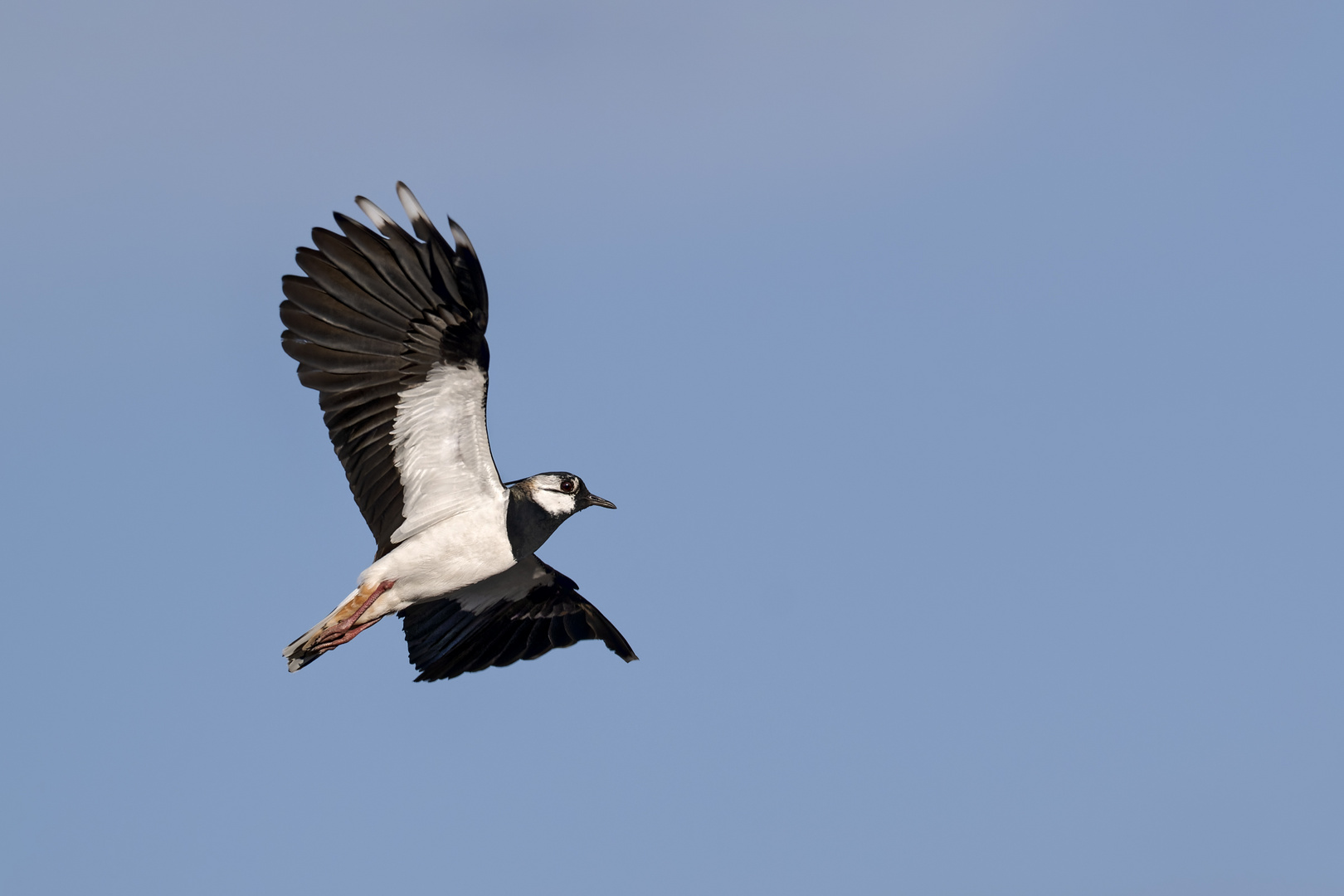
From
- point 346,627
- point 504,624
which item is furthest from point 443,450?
point 504,624

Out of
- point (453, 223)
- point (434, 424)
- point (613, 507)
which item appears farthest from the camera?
point (613, 507)

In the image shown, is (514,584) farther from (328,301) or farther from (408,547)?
(328,301)

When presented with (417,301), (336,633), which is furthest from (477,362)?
(336,633)

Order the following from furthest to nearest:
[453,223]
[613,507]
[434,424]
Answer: [613,507]
[434,424]
[453,223]

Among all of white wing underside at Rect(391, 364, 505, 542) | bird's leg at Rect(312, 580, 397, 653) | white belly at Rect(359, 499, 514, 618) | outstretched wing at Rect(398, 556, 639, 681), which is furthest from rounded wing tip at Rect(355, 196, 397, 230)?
outstretched wing at Rect(398, 556, 639, 681)

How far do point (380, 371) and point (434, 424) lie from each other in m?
0.79

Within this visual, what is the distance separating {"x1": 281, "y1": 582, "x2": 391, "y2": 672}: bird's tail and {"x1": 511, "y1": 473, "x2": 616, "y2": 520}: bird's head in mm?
1751

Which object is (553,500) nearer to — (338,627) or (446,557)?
(446,557)

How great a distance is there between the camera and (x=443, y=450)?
14492 mm

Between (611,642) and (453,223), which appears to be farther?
(611,642)

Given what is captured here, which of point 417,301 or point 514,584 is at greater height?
point 417,301

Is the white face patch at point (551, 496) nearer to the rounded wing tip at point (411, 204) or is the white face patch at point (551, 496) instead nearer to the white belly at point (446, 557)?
the white belly at point (446, 557)

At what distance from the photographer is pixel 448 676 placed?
16062mm

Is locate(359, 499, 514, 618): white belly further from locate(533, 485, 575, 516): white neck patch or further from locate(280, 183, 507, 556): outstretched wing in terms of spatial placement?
locate(533, 485, 575, 516): white neck patch
